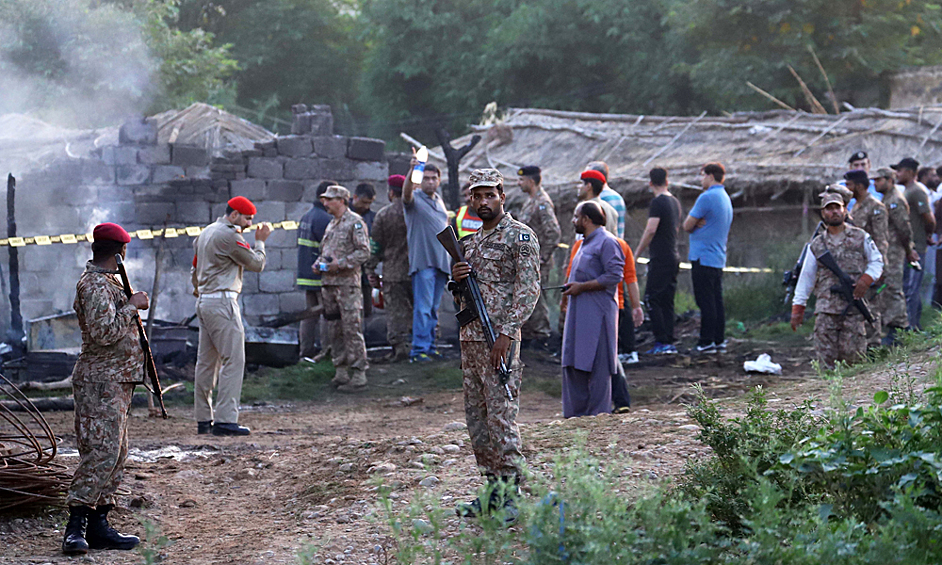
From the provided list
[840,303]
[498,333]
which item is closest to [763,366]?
[840,303]

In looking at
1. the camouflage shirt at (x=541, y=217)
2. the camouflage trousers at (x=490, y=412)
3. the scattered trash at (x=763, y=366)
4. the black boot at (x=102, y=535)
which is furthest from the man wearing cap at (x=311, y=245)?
the camouflage trousers at (x=490, y=412)

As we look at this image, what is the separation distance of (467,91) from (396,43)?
320 cm

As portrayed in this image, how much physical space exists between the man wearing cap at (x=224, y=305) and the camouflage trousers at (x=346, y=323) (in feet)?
6.17

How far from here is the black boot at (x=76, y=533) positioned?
15.1ft

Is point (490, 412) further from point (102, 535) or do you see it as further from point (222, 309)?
point (222, 309)

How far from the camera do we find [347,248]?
9.27 metres

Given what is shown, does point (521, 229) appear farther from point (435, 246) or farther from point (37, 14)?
point (37, 14)

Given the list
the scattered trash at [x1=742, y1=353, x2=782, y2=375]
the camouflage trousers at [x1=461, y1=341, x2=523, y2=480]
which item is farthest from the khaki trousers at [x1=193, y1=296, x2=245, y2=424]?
the scattered trash at [x1=742, y1=353, x2=782, y2=375]

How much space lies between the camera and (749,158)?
14328 mm

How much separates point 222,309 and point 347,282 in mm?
2076

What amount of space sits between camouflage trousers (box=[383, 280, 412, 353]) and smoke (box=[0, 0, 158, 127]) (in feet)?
41.6

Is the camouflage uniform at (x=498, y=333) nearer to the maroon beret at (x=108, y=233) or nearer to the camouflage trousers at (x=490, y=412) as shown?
the camouflage trousers at (x=490, y=412)

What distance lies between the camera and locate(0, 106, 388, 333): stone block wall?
1168cm

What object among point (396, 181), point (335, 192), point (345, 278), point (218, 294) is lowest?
point (218, 294)
